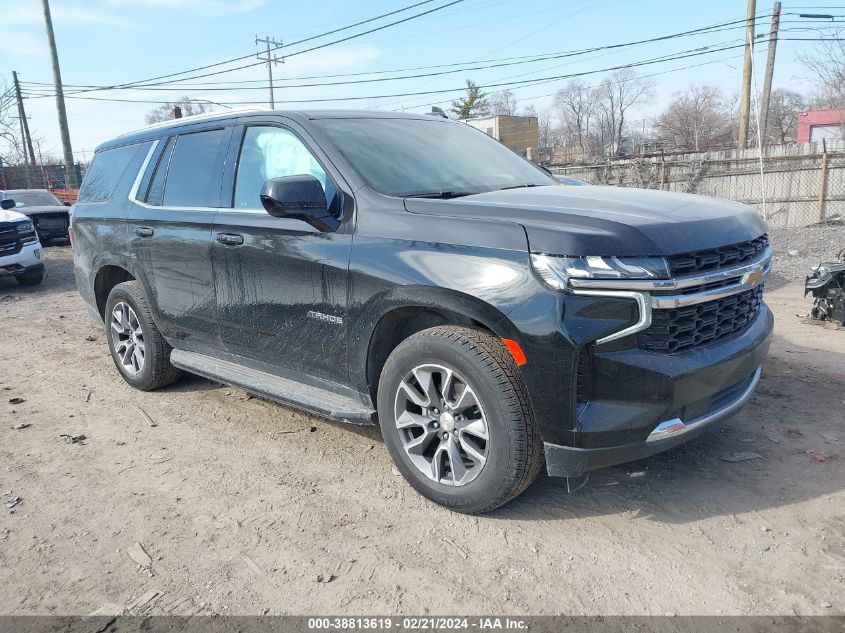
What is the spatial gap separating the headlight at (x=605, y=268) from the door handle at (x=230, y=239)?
6.67ft

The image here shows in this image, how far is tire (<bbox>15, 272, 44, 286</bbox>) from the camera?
431 inches

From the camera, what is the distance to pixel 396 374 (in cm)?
316

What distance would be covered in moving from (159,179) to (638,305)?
3.59m

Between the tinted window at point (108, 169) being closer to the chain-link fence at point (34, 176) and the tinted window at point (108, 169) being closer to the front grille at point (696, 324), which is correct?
the front grille at point (696, 324)

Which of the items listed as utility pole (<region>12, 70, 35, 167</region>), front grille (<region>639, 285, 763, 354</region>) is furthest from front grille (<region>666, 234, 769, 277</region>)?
utility pole (<region>12, 70, 35, 167</region>)

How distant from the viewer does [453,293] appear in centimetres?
292

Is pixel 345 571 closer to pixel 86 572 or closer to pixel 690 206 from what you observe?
pixel 86 572

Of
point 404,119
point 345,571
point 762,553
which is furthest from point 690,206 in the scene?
point 345,571

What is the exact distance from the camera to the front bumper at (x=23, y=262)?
10.4m

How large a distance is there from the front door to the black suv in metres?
0.01

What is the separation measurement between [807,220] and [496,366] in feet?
56.9

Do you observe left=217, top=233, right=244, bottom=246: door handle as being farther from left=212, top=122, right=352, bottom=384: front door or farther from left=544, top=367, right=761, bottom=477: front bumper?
left=544, top=367, right=761, bottom=477: front bumper

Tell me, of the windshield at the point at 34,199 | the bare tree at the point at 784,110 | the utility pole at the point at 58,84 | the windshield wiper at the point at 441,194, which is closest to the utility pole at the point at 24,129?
the utility pole at the point at 58,84

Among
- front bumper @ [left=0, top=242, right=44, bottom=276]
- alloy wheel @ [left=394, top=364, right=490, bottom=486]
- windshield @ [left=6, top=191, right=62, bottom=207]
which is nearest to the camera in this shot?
alloy wheel @ [left=394, top=364, right=490, bottom=486]
